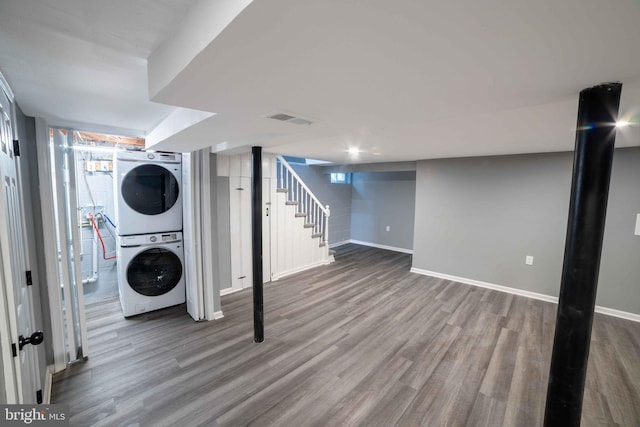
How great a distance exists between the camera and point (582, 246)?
0.98 metres

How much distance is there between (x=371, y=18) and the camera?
606mm

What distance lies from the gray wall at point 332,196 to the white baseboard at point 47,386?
15.2 feet

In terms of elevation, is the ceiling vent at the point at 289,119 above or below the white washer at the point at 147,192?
above

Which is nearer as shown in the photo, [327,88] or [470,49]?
[470,49]

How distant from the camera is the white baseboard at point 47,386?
1.86 metres

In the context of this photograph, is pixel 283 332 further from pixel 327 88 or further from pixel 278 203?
pixel 327 88

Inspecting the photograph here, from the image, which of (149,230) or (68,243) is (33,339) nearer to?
(68,243)

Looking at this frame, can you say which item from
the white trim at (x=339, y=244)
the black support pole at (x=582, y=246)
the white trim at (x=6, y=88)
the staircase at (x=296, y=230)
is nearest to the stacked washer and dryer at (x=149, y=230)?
the white trim at (x=6, y=88)

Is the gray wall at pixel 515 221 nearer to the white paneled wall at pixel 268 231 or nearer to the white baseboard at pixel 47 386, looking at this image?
the white paneled wall at pixel 268 231

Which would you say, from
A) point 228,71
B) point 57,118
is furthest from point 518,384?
point 57,118

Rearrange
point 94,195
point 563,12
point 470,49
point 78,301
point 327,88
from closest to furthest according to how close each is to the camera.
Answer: point 563,12, point 470,49, point 327,88, point 78,301, point 94,195

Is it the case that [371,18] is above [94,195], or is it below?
above

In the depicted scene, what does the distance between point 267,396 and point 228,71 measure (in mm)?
2143

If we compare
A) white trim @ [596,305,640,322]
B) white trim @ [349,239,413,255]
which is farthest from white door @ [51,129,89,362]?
white trim @ [596,305,640,322]
